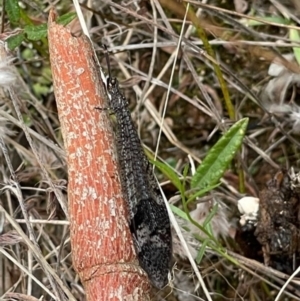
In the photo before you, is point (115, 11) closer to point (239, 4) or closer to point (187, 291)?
point (239, 4)

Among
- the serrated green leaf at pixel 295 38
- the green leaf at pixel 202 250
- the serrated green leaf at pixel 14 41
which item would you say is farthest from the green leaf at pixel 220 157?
the serrated green leaf at pixel 14 41

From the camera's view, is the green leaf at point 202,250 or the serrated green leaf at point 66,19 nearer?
the serrated green leaf at point 66,19

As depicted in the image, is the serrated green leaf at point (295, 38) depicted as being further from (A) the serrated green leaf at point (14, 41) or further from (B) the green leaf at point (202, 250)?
(A) the serrated green leaf at point (14, 41)

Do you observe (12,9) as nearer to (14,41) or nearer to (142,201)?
(14,41)

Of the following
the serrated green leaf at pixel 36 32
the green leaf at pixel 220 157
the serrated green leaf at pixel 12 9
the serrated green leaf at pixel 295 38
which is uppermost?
the serrated green leaf at pixel 12 9

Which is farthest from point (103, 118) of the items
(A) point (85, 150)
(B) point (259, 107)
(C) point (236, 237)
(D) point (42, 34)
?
(B) point (259, 107)

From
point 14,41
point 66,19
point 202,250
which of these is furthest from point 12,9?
point 202,250

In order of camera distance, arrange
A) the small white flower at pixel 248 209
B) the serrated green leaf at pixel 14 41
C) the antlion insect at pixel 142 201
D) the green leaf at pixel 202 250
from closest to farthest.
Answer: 1. the antlion insect at pixel 142 201
2. the green leaf at pixel 202 250
3. the serrated green leaf at pixel 14 41
4. the small white flower at pixel 248 209

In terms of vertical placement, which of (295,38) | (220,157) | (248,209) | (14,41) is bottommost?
(248,209)
